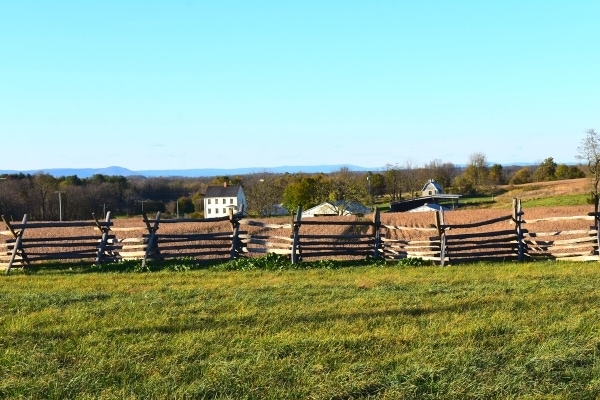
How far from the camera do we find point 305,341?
632 centimetres

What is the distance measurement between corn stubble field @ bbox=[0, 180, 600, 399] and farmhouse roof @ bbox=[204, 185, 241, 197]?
59.3m

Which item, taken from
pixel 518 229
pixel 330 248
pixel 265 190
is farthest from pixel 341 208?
pixel 518 229

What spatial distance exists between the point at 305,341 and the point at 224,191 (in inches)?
2582

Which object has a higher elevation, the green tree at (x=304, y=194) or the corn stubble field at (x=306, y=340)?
the green tree at (x=304, y=194)

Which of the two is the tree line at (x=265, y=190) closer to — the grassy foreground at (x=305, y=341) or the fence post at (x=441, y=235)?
the fence post at (x=441, y=235)

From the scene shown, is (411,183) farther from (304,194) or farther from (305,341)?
(305,341)

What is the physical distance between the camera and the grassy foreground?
500cm

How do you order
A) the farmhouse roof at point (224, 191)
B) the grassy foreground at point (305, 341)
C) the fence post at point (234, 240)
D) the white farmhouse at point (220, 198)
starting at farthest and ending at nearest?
the farmhouse roof at point (224, 191) → the white farmhouse at point (220, 198) → the fence post at point (234, 240) → the grassy foreground at point (305, 341)

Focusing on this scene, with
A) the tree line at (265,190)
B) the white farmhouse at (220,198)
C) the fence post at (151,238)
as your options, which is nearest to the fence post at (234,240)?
the fence post at (151,238)

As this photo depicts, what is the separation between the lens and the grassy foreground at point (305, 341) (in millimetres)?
5000

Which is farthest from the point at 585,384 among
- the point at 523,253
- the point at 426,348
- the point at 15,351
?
the point at 523,253

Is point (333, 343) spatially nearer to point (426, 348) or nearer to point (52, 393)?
point (426, 348)

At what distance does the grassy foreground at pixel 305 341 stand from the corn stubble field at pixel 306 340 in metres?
0.02

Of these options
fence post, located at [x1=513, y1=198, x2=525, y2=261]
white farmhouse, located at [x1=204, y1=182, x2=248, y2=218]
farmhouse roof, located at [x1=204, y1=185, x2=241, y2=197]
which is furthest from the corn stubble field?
farmhouse roof, located at [x1=204, y1=185, x2=241, y2=197]
